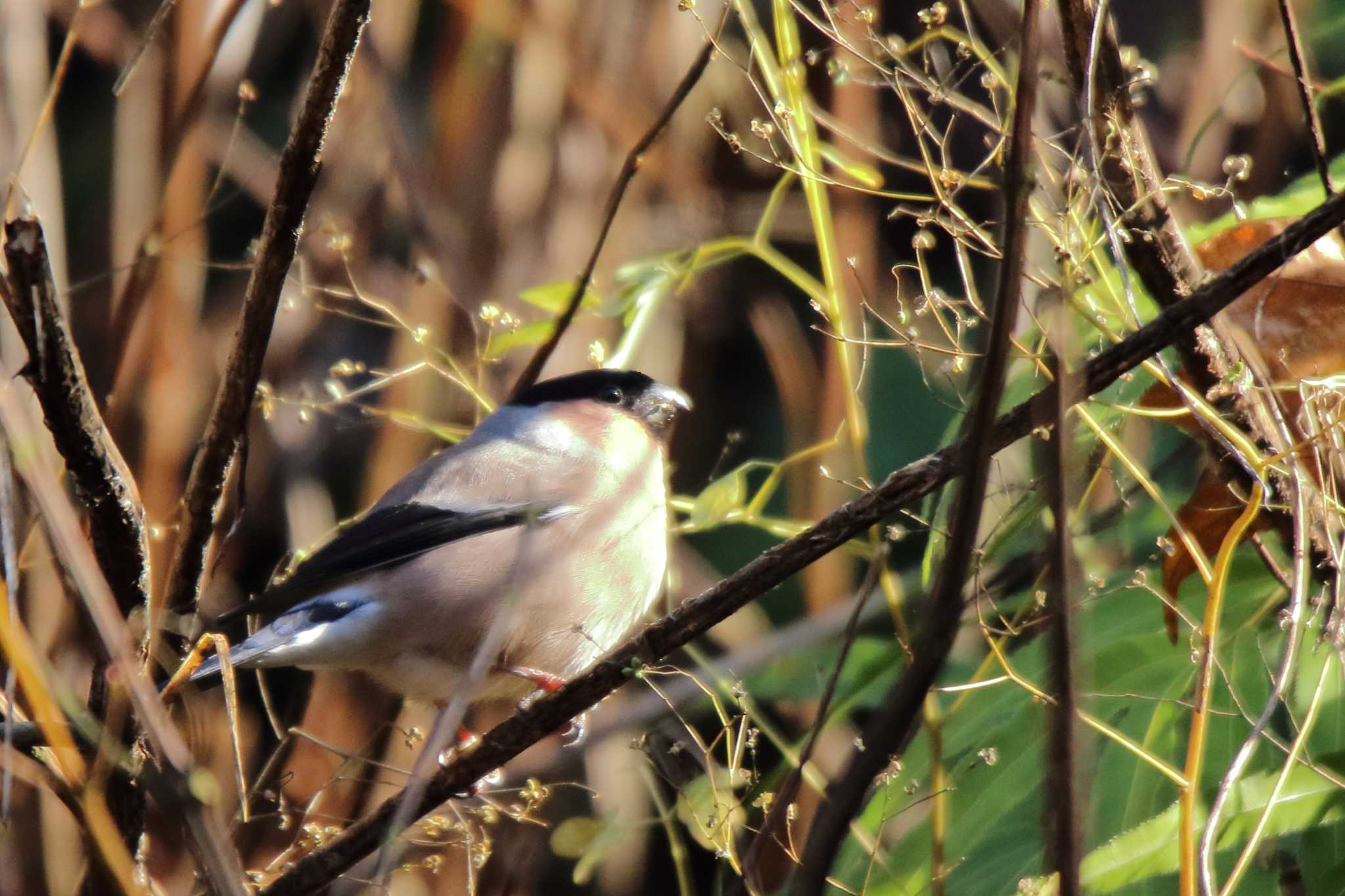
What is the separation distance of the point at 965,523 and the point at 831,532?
1.39ft

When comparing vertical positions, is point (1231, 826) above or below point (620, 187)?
below

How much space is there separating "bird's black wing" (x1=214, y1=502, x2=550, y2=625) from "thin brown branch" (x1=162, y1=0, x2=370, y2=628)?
0.42m

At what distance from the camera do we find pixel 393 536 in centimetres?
235

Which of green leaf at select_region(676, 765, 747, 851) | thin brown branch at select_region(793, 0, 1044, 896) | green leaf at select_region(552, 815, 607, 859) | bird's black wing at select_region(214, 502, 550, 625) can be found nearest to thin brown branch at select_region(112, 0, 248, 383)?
bird's black wing at select_region(214, 502, 550, 625)

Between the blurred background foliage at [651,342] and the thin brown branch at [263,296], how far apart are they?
0.14 m

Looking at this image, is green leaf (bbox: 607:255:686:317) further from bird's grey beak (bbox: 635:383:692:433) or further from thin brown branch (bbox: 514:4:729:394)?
bird's grey beak (bbox: 635:383:692:433)

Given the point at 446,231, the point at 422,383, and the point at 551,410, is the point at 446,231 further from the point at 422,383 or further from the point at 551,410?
the point at 551,410

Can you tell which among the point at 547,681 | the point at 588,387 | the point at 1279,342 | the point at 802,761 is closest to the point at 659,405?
the point at 588,387

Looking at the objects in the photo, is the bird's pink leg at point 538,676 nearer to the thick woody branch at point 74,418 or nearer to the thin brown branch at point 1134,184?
the thick woody branch at point 74,418

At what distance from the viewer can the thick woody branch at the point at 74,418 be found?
1.23 meters

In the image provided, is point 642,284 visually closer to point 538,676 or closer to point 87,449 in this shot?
point 538,676

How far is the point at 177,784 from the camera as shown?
76cm

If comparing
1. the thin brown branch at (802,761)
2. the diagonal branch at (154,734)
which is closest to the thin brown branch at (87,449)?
the diagonal branch at (154,734)

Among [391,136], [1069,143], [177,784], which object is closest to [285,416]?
[391,136]
